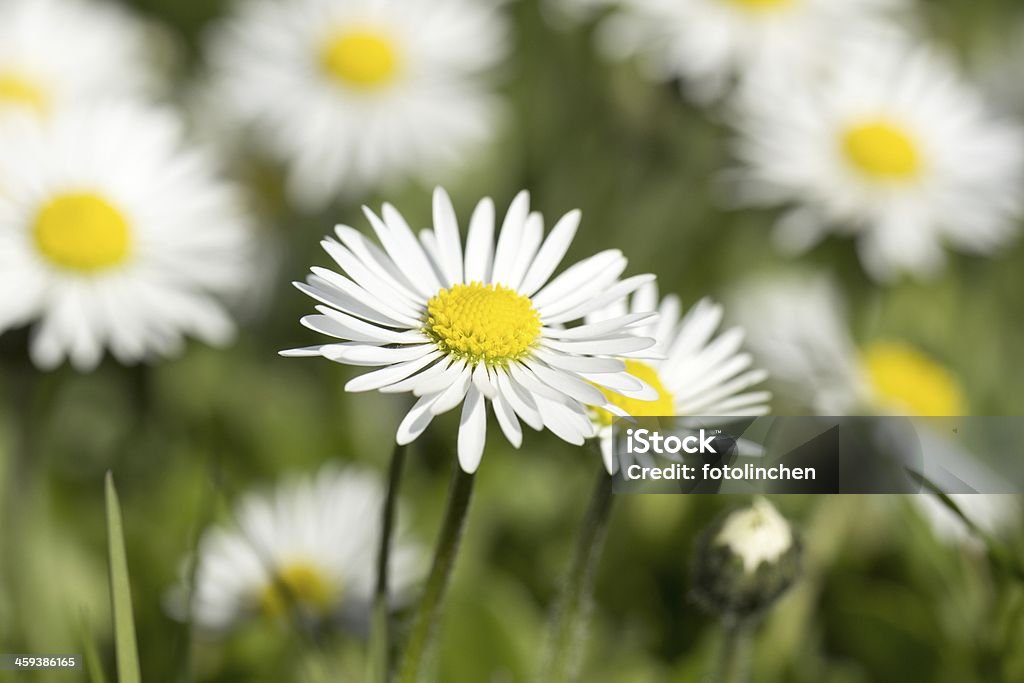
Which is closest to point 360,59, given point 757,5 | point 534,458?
point 757,5

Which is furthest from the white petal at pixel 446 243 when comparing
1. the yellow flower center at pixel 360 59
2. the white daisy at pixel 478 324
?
the yellow flower center at pixel 360 59

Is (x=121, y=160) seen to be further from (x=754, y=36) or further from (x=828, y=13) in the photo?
(x=828, y=13)

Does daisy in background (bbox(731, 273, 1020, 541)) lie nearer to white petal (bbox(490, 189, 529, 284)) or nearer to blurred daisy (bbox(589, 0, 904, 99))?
blurred daisy (bbox(589, 0, 904, 99))

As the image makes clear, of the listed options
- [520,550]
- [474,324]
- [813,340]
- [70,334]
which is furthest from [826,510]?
[70,334]

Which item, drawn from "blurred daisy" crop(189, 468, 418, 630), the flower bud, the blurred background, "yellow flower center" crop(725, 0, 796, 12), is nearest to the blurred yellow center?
the blurred background

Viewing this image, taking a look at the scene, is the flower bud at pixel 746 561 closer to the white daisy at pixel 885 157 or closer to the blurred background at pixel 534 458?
the blurred background at pixel 534 458

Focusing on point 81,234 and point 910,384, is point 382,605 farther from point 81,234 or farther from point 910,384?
point 910,384
